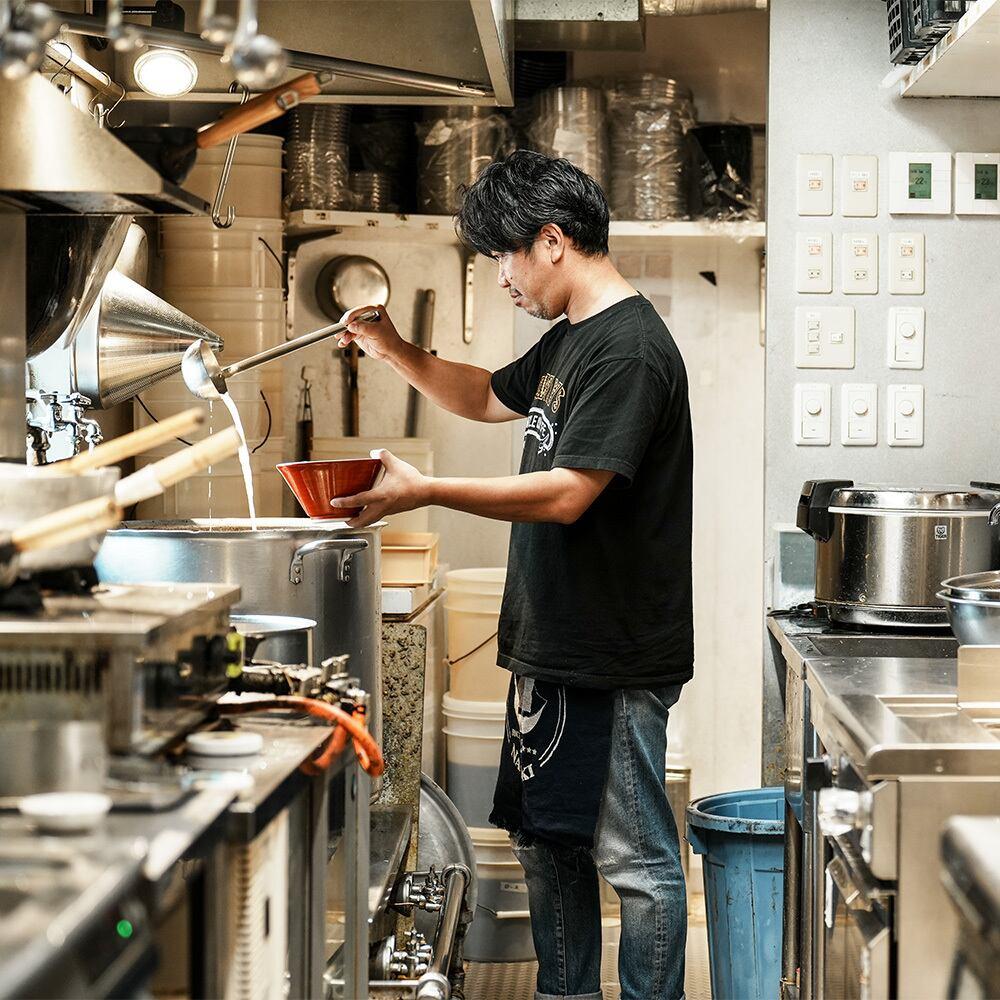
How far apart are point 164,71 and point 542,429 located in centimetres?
103

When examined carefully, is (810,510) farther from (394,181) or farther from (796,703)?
(394,181)

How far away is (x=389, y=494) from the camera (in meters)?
2.45

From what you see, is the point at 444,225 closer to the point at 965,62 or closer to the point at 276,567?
the point at 965,62

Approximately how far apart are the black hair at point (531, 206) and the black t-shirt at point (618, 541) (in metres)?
0.18

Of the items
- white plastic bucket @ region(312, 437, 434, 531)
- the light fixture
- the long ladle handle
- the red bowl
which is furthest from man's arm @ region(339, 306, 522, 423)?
white plastic bucket @ region(312, 437, 434, 531)

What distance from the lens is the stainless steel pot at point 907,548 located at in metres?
2.86

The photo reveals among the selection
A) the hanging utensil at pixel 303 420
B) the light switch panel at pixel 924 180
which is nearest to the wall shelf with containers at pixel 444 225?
the hanging utensil at pixel 303 420

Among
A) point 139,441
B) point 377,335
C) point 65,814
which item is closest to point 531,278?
point 377,335

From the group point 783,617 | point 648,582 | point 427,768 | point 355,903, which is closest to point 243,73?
point 355,903

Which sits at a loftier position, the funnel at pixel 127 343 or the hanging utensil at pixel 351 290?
the hanging utensil at pixel 351 290

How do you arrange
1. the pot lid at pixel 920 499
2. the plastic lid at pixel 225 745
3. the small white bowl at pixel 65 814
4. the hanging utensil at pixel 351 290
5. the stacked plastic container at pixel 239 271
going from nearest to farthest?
the small white bowl at pixel 65 814
the plastic lid at pixel 225 745
the pot lid at pixel 920 499
the stacked plastic container at pixel 239 271
the hanging utensil at pixel 351 290

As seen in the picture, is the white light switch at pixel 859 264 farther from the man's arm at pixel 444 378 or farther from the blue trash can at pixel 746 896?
the blue trash can at pixel 746 896

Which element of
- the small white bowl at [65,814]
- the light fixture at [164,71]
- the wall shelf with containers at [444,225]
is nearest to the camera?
the small white bowl at [65,814]

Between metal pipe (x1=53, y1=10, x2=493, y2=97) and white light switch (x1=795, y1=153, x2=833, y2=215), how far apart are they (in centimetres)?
86
